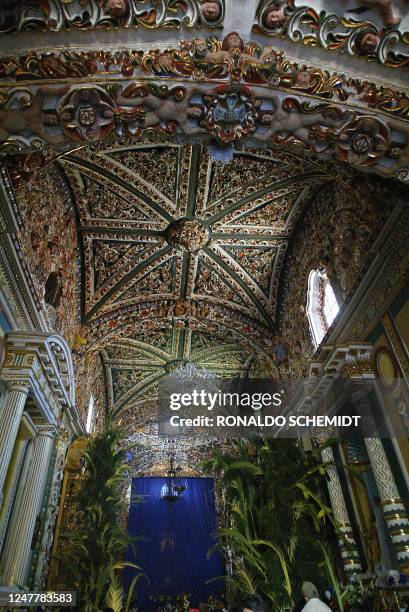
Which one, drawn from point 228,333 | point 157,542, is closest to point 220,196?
point 228,333

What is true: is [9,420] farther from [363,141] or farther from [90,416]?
[90,416]

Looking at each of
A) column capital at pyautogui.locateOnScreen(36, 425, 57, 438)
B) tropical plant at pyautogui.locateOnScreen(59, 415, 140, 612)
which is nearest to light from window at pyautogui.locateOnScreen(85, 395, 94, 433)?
column capital at pyautogui.locateOnScreen(36, 425, 57, 438)

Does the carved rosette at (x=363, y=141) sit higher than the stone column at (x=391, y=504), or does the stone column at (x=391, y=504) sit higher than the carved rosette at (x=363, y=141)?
the carved rosette at (x=363, y=141)

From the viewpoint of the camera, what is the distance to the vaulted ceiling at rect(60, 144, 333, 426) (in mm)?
8320

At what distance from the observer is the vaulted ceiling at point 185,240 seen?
832cm

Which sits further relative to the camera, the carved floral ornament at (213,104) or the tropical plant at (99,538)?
the tropical plant at (99,538)

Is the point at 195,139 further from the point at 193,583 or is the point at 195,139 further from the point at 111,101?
the point at 193,583

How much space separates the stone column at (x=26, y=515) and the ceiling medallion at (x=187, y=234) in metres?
5.07

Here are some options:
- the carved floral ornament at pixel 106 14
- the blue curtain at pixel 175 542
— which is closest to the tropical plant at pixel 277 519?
the carved floral ornament at pixel 106 14

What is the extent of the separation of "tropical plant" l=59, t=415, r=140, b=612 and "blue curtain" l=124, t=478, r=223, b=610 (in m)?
11.8

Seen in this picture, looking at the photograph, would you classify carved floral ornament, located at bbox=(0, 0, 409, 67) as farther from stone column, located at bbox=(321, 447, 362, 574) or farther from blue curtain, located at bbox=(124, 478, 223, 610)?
blue curtain, located at bbox=(124, 478, 223, 610)

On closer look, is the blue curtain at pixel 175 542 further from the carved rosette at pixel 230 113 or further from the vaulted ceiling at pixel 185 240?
the carved rosette at pixel 230 113

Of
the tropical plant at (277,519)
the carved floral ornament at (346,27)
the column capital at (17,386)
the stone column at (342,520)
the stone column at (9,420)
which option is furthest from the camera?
the column capital at (17,386)

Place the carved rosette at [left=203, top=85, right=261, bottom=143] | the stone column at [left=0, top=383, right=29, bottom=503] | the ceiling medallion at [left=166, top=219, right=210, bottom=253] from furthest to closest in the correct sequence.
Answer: the ceiling medallion at [left=166, top=219, right=210, bottom=253], the stone column at [left=0, top=383, right=29, bottom=503], the carved rosette at [left=203, top=85, right=261, bottom=143]
